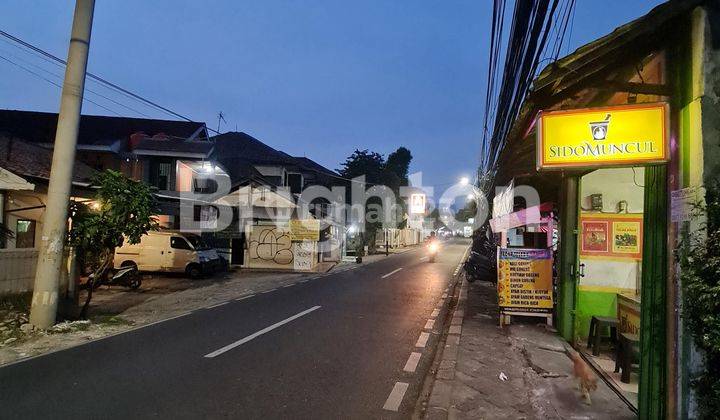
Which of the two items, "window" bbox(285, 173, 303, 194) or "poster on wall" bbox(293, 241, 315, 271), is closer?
"poster on wall" bbox(293, 241, 315, 271)

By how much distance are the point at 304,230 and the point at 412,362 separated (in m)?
14.9

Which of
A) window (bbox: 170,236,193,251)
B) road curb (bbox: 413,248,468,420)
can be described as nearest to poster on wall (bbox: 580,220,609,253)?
road curb (bbox: 413,248,468,420)

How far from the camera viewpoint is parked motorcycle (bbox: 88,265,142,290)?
14.1m

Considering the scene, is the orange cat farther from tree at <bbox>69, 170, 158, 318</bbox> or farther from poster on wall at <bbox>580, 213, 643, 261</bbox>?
→ tree at <bbox>69, 170, 158, 318</bbox>

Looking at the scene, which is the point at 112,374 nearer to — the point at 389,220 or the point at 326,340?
the point at 326,340

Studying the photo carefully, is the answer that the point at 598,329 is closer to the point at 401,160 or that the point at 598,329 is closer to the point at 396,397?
the point at 396,397

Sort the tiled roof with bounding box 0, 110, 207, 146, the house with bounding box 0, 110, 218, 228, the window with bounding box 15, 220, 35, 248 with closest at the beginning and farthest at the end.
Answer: the window with bounding box 15, 220, 35, 248 → the house with bounding box 0, 110, 218, 228 → the tiled roof with bounding box 0, 110, 207, 146

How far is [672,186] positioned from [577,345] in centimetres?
440

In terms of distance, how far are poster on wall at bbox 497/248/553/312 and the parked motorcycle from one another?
460 inches

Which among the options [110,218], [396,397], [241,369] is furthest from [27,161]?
[396,397]

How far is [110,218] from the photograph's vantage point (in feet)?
32.3

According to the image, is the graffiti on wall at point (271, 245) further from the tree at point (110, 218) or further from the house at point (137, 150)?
the tree at point (110, 218)

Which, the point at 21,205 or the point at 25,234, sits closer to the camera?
the point at 21,205

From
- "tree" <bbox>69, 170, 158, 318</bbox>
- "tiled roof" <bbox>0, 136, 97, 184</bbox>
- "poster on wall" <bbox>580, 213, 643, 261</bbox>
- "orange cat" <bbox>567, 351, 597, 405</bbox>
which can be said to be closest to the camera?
"orange cat" <bbox>567, 351, 597, 405</bbox>
